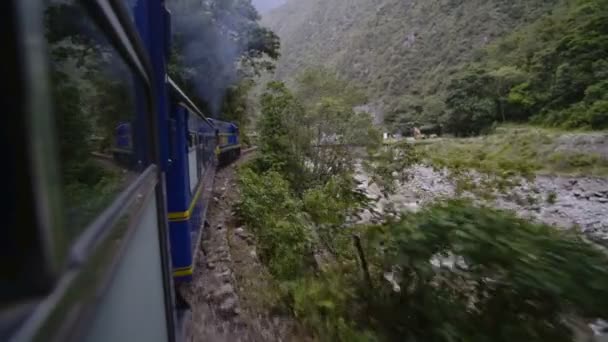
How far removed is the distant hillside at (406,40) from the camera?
52438mm

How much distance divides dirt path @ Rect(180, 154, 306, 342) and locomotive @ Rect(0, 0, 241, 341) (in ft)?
5.79

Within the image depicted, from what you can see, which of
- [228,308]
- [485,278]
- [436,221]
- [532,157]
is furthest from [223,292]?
[532,157]

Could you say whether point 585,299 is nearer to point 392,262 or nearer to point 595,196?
point 392,262

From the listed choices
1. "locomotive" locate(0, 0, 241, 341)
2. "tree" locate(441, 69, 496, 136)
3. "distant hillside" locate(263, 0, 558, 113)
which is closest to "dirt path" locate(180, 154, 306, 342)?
"locomotive" locate(0, 0, 241, 341)

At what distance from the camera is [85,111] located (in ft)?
2.27

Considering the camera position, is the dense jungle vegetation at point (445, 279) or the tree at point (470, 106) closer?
the dense jungle vegetation at point (445, 279)

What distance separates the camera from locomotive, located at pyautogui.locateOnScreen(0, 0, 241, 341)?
0.37m

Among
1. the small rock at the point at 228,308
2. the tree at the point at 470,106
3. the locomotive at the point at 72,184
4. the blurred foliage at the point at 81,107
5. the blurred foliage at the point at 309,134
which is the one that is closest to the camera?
the locomotive at the point at 72,184

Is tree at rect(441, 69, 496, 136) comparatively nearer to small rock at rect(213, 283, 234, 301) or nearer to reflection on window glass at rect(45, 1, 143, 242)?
small rock at rect(213, 283, 234, 301)

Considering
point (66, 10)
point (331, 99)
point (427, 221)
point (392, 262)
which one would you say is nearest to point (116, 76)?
point (66, 10)

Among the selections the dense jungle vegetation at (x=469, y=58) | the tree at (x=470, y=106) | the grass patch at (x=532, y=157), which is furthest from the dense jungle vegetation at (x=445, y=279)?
the tree at (x=470, y=106)

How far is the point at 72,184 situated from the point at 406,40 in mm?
75709

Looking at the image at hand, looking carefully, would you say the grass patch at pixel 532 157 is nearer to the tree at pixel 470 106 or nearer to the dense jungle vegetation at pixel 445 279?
the tree at pixel 470 106

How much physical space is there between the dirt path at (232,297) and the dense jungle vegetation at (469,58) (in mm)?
8239
